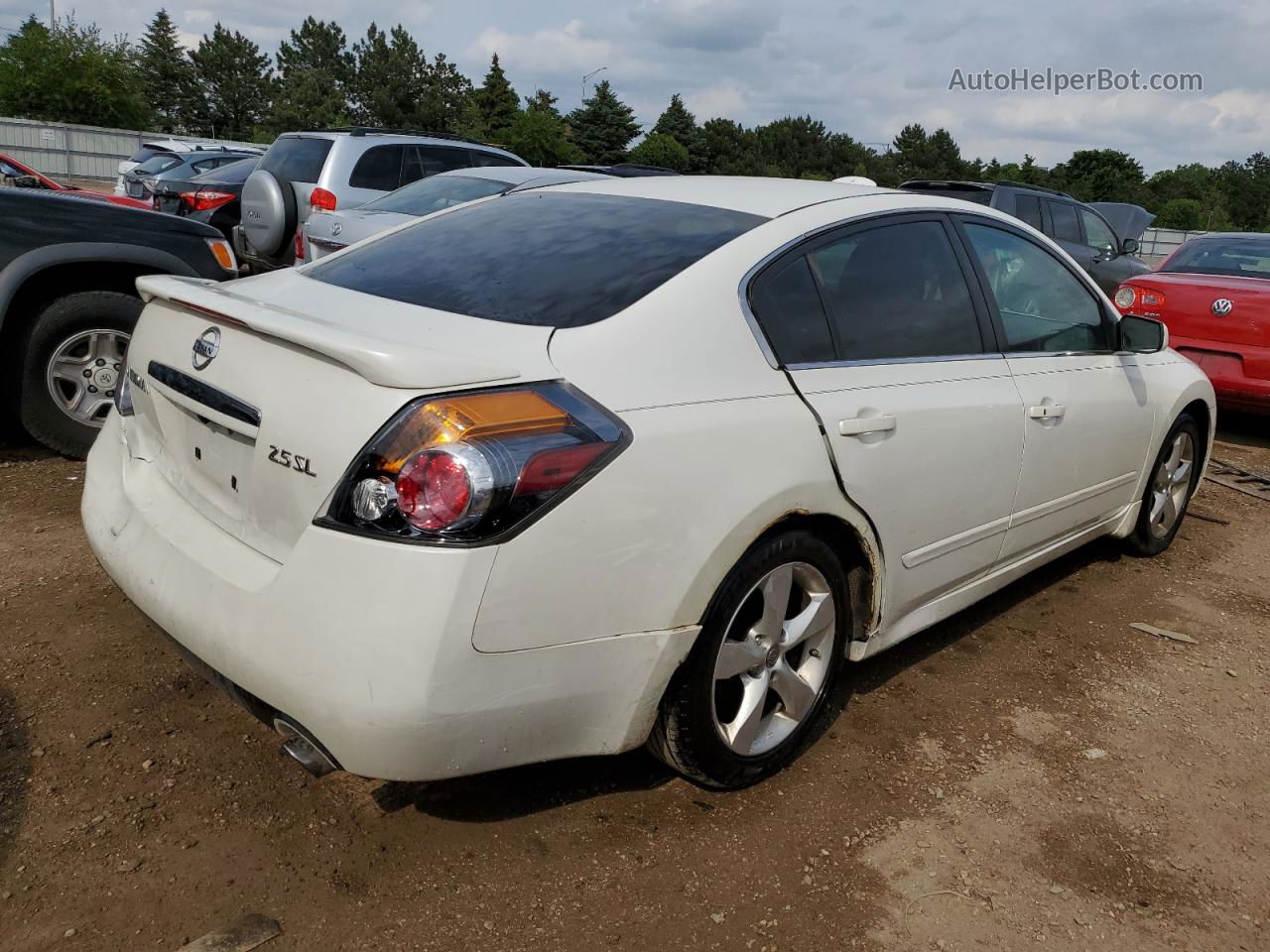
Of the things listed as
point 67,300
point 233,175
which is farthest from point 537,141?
point 67,300

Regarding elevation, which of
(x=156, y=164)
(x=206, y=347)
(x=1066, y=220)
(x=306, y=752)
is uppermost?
(x=156, y=164)

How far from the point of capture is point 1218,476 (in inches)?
260

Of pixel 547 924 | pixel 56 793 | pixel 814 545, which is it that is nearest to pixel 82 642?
pixel 56 793

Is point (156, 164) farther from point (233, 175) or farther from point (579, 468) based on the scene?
point (579, 468)

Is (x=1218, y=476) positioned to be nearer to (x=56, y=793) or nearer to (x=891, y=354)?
(x=891, y=354)

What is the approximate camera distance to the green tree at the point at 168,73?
259 feet

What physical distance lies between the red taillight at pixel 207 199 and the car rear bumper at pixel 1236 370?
31.0ft

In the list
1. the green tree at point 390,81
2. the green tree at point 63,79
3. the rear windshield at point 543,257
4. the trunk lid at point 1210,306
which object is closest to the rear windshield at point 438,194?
the rear windshield at point 543,257

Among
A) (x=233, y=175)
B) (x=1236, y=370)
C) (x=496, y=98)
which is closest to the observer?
(x=1236, y=370)

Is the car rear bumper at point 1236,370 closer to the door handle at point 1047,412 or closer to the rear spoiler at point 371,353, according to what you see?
the door handle at point 1047,412

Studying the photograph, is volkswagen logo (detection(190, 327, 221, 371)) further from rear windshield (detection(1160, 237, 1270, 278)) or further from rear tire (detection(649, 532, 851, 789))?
rear windshield (detection(1160, 237, 1270, 278))

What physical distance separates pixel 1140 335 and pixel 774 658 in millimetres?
2364

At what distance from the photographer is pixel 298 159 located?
31.2ft

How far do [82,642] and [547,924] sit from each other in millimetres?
1911
